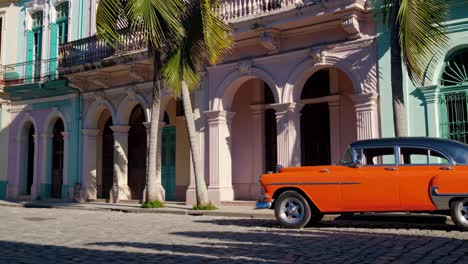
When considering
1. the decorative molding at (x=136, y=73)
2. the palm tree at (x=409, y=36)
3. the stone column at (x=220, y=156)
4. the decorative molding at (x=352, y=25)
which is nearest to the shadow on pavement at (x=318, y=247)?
the palm tree at (x=409, y=36)

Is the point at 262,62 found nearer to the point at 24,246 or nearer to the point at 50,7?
the point at 24,246

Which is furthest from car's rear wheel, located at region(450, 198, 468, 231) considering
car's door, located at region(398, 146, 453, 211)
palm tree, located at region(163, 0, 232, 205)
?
palm tree, located at region(163, 0, 232, 205)

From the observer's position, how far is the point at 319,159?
674 inches

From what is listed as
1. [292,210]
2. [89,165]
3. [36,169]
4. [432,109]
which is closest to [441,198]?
[292,210]

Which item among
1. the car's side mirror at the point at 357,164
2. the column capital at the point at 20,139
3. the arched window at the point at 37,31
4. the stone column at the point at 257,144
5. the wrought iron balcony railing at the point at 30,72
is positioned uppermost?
the arched window at the point at 37,31

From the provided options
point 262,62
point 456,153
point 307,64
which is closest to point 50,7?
point 262,62

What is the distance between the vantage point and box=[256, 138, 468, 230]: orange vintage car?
8805 mm

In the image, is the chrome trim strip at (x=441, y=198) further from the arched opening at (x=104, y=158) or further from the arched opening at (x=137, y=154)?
the arched opening at (x=104, y=158)

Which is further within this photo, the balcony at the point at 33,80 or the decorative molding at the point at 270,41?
the balcony at the point at 33,80

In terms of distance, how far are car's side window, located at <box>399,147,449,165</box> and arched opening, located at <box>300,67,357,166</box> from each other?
22.1 feet

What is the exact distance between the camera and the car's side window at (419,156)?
904cm

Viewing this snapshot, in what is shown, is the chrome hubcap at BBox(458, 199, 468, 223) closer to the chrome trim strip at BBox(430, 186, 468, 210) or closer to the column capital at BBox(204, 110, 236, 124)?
the chrome trim strip at BBox(430, 186, 468, 210)

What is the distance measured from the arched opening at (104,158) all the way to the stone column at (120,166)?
2.13 metres

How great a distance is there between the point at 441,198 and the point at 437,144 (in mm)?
944
